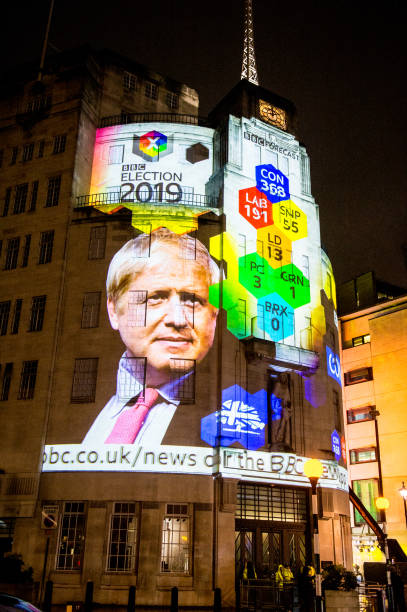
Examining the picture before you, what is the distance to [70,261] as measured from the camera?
34.9m

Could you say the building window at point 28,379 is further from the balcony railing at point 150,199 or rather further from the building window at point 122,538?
the balcony railing at point 150,199

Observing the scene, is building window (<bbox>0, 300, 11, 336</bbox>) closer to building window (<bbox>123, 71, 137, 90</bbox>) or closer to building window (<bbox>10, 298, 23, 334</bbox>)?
building window (<bbox>10, 298, 23, 334</bbox>)

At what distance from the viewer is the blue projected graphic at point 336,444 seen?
118ft

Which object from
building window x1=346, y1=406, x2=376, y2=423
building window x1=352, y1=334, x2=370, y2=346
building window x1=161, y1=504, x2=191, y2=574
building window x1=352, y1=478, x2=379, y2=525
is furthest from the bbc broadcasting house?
building window x1=352, y1=334, x2=370, y2=346

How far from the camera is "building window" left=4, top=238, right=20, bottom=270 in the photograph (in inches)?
1438

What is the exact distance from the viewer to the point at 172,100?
46250 mm

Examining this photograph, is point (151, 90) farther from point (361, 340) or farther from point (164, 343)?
point (361, 340)

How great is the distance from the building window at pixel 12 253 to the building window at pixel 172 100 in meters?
17.2

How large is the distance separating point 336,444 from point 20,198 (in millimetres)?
25425

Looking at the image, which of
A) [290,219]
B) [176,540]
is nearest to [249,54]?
[290,219]

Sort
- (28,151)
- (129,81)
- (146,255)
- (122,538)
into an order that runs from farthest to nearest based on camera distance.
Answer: (129,81) → (28,151) → (146,255) → (122,538)

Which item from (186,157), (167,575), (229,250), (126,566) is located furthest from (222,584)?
(186,157)

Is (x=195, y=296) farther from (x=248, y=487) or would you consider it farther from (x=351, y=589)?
(x=351, y=589)

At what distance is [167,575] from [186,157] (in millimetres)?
25441
